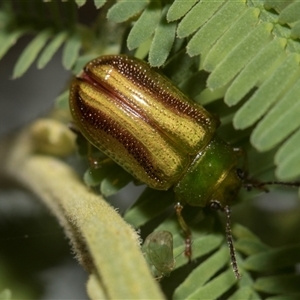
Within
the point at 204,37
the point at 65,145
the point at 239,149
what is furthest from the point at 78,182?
the point at 204,37

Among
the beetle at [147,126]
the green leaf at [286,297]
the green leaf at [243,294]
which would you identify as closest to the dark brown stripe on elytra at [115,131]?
the beetle at [147,126]

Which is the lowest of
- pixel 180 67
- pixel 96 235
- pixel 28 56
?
pixel 96 235

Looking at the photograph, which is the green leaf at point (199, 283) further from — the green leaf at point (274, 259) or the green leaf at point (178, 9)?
the green leaf at point (178, 9)

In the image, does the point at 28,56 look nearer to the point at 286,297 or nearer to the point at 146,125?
the point at 146,125

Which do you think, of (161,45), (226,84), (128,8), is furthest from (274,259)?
(128,8)

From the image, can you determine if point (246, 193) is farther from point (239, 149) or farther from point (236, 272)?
point (236, 272)

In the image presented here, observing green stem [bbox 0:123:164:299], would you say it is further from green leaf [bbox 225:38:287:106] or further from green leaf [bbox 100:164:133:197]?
green leaf [bbox 225:38:287:106]

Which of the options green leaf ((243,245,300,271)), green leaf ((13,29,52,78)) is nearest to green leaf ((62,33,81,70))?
green leaf ((13,29,52,78))
